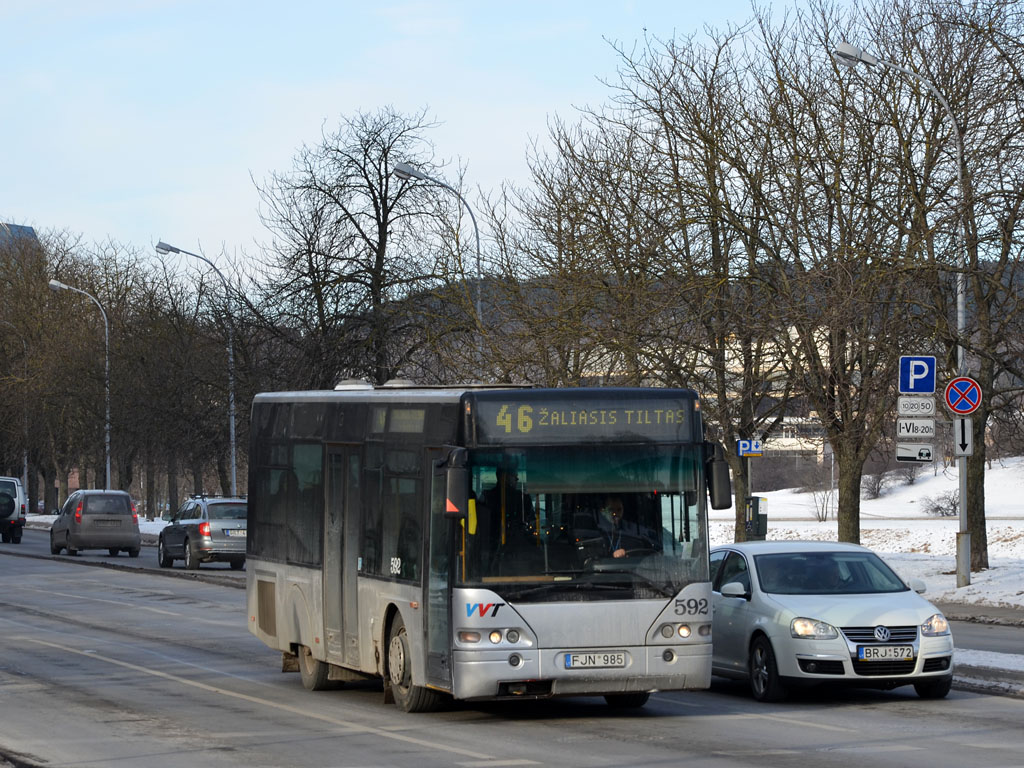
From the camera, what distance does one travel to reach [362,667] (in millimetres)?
13461

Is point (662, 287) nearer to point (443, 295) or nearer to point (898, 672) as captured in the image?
point (443, 295)

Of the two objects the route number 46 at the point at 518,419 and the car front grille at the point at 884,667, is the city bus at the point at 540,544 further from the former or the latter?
the car front grille at the point at 884,667

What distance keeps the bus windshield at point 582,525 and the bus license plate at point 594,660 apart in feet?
1.37

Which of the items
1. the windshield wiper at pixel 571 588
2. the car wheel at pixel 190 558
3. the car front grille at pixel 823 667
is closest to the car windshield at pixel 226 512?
the car wheel at pixel 190 558

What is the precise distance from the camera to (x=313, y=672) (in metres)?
14.7

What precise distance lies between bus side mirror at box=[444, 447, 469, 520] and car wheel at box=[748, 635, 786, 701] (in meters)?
3.39

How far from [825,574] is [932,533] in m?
34.7

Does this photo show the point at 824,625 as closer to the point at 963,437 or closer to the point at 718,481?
the point at 718,481

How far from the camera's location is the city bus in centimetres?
1179

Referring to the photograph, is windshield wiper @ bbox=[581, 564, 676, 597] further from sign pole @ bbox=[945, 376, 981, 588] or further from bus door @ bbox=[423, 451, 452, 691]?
sign pole @ bbox=[945, 376, 981, 588]

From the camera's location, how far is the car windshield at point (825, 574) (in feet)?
46.0

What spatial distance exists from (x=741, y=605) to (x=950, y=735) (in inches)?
128

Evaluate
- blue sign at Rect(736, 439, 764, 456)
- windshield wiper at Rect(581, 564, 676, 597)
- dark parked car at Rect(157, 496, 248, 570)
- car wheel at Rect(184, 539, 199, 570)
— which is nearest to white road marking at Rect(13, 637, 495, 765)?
windshield wiper at Rect(581, 564, 676, 597)

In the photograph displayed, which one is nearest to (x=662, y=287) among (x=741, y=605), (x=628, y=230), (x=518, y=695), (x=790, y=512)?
(x=628, y=230)
